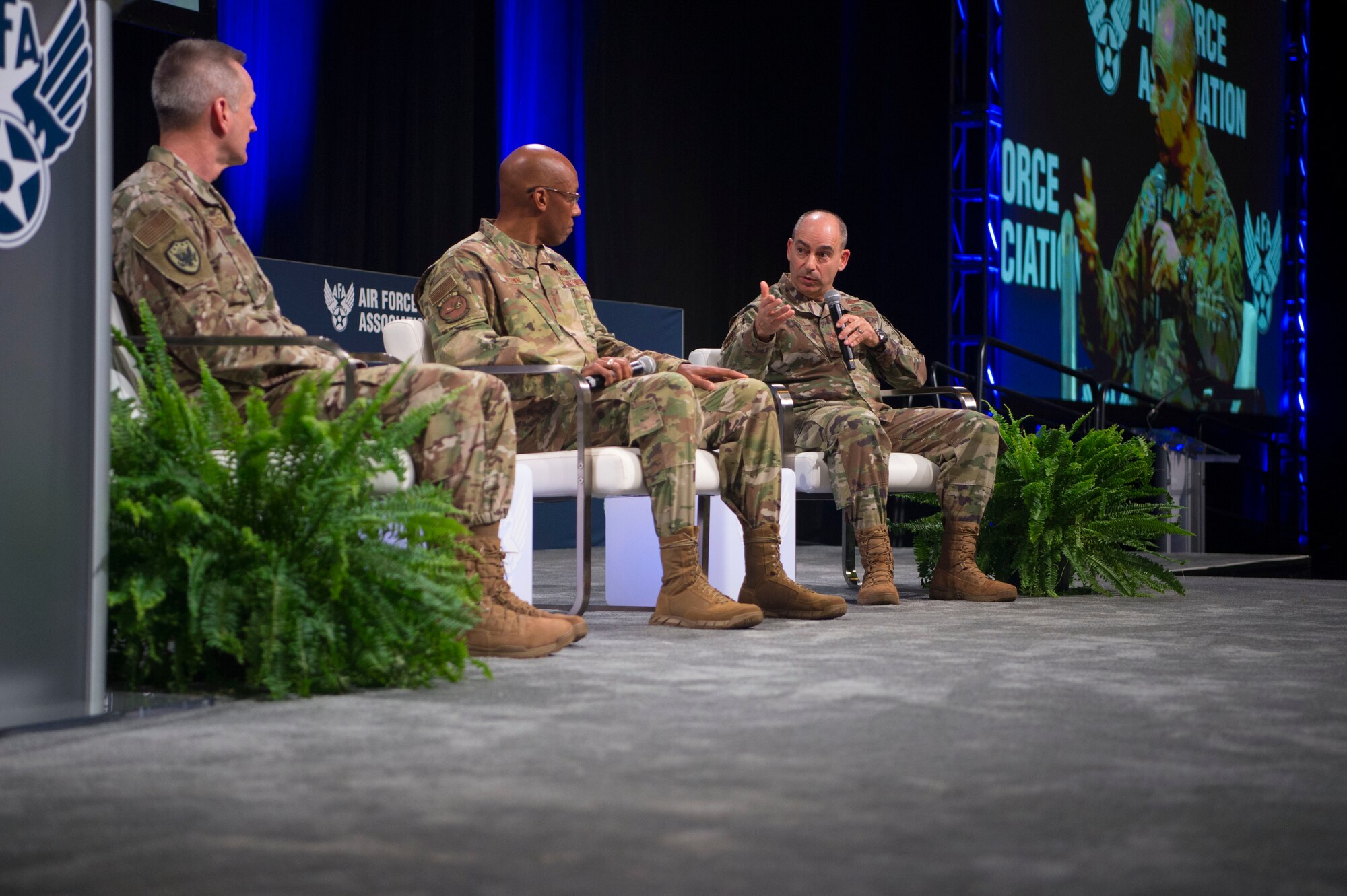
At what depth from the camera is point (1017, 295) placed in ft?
24.4

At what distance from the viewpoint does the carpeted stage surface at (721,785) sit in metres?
1.27

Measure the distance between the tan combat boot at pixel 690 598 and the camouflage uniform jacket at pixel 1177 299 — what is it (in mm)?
5043

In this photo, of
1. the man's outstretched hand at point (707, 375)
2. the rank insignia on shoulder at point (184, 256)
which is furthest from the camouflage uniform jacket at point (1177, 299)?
the rank insignia on shoulder at point (184, 256)

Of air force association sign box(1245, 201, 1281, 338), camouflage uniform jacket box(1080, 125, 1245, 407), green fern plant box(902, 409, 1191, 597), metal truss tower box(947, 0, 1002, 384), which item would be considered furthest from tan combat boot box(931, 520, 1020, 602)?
air force association sign box(1245, 201, 1281, 338)

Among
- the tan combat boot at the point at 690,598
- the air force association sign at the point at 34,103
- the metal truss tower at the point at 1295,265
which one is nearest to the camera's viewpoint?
the air force association sign at the point at 34,103

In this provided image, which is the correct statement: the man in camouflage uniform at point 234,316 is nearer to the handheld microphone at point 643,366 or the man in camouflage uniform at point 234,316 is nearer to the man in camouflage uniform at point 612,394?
the man in camouflage uniform at point 612,394

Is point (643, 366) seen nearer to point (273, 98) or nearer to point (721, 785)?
point (721, 785)

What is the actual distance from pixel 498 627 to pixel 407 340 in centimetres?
95

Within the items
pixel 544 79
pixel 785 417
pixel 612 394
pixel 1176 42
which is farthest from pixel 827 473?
pixel 1176 42

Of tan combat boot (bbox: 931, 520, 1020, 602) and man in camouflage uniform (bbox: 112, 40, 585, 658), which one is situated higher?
man in camouflage uniform (bbox: 112, 40, 585, 658)

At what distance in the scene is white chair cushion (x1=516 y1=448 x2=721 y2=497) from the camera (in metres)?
3.28

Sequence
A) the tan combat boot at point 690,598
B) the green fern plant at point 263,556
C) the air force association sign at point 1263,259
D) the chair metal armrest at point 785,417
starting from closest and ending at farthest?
the green fern plant at point 263,556 → the tan combat boot at point 690,598 → the chair metal armrest at point 785,417 → the air force association sign at point 1263,259

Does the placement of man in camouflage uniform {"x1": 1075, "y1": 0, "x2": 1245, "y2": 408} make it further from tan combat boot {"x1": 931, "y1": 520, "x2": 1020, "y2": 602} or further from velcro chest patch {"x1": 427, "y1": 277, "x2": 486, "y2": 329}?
velcro chest patch {"x1": 427, "y1": 277, "x2": 486, "y2": 329}

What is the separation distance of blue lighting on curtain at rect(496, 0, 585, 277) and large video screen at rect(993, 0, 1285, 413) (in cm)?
211
